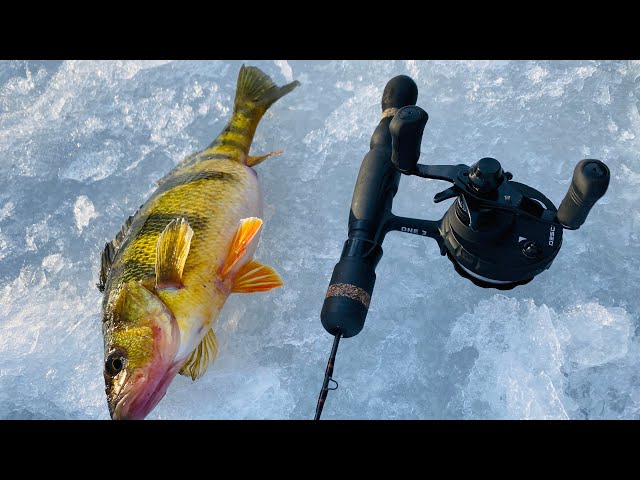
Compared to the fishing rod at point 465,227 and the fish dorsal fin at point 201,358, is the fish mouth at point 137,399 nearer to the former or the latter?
the fish dorsal fin at point 201,358

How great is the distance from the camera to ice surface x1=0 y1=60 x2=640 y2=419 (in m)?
2.31

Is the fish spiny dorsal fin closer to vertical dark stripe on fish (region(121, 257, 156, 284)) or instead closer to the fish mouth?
vertical dark stripe on fish (region(121, 257, 156, 284))

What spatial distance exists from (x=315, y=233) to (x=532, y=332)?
1.10 m

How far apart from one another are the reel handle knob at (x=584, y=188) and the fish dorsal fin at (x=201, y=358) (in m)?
1.50

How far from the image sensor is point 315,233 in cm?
279

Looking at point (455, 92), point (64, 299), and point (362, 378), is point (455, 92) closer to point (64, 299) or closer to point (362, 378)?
point (362, 378)

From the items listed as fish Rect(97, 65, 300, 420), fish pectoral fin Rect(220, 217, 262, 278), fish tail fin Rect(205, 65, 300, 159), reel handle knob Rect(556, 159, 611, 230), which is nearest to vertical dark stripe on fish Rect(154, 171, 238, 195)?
fish Rect(97, 65, 300, 420)

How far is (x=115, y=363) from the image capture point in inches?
81.5

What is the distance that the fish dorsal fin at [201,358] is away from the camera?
237 centimetres

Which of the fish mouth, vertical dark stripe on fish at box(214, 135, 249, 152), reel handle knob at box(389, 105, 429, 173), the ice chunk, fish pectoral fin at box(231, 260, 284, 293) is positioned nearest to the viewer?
reel handle knob at box(389, 105, 429, 173)

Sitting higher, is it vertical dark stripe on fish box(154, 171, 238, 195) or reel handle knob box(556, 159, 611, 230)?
reel handle knob box(556, 159, 611, 230)

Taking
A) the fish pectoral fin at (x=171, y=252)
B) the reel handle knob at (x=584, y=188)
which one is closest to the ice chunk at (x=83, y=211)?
the fish pectoral fin at (x=171, y=252)

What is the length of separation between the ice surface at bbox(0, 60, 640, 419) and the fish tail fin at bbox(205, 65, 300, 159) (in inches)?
11.8

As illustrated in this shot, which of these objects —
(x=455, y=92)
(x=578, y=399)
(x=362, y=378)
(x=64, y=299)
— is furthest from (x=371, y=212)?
(x=64, y=299)
